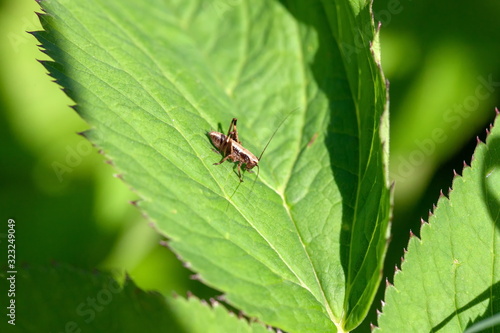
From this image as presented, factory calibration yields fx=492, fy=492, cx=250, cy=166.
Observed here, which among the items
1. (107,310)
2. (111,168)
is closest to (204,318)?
(107,310)

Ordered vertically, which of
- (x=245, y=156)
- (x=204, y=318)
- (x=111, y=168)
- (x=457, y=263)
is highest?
(x=457, y=263)

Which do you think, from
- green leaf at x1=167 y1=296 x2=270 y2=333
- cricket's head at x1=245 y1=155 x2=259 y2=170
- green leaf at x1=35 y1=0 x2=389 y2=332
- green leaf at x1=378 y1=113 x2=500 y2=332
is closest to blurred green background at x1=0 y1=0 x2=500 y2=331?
green leaf at x1=35 y1=0 x2=389 y2=332

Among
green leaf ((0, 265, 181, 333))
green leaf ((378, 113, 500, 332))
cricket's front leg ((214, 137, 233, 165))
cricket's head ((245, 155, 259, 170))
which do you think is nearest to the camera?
green leaf ((0, 265, 181, 333))

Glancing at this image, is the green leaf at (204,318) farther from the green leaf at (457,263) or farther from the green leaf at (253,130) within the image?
the green leaf at (457,263)

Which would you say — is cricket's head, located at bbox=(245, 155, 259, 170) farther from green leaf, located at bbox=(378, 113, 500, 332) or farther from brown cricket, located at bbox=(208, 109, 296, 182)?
green leaf, located at bbox=(378, 113, 500, 332)

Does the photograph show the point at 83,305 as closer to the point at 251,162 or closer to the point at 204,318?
the point at 204,318

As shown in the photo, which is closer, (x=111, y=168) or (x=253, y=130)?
(x=253, y=130)

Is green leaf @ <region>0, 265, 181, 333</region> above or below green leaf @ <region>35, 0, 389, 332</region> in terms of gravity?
below
